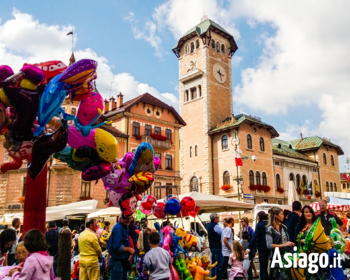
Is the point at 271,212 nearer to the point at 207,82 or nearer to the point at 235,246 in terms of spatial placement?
the point at 235,246

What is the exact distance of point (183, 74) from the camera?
4194 cm

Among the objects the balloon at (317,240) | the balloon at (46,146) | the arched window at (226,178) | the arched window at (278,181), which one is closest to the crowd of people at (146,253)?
the balloon at (317,240)

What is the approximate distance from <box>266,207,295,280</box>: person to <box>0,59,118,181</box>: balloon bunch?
116 inches

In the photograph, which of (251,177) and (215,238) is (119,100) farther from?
(215,238)

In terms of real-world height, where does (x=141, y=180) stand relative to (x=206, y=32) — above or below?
below

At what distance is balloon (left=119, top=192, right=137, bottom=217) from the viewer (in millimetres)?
6699

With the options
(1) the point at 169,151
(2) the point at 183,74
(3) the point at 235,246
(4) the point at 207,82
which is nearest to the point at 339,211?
(3) the point at 235,246

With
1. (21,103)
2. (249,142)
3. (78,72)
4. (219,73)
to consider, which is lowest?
(21,103)

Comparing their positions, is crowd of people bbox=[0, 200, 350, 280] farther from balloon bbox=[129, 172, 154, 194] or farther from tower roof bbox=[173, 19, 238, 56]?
tower roof bbox=[173, 19, 238, 56]

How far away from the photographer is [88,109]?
5.46 meters

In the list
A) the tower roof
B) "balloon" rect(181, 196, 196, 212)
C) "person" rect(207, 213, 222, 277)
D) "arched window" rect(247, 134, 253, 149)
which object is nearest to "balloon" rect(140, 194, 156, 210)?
"balloon" rect(181, 196, 196, 212)

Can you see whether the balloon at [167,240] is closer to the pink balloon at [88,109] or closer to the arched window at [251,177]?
the pink balloon at [88,109]

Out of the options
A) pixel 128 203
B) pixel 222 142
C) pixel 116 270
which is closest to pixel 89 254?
pixel 116 270

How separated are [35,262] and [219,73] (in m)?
39.4
